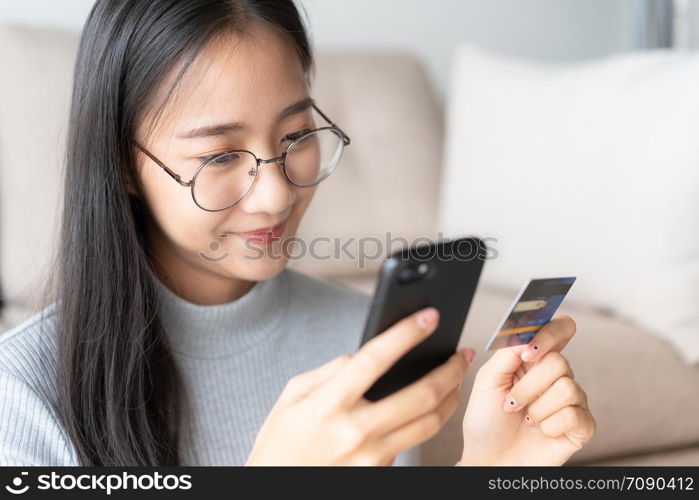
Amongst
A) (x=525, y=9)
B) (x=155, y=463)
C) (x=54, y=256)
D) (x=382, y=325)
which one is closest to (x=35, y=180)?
(x=54, y=256)

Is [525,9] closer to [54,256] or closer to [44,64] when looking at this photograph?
[44,64]

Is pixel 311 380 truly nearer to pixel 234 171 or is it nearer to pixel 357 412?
pixel 357 412

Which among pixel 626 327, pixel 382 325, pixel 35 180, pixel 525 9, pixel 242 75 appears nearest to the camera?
pixel 382 325

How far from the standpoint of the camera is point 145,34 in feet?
2.69

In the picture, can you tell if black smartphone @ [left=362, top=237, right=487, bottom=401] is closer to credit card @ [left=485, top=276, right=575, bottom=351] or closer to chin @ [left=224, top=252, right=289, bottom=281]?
credit card @ [left=485, top=276, right=575, bottom=351]

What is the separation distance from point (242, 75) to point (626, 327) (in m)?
0.82

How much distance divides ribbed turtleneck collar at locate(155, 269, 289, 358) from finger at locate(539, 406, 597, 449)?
0.42 meters

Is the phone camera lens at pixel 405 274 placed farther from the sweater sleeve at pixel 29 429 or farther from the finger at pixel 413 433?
the sweater sleeve at pixel 29 429

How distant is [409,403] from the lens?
559 millimetres

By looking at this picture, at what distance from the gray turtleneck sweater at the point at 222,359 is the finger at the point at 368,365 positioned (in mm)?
361

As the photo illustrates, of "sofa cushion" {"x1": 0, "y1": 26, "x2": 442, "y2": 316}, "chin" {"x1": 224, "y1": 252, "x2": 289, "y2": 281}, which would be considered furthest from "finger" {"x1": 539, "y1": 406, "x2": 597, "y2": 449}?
"sofa cushion" {"x1": 0, "y1": 26, "x2": 442, "y2": 316}

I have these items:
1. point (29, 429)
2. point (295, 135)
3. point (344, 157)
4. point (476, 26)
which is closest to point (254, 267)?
point (295, 135)

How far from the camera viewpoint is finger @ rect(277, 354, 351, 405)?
56 centimetres

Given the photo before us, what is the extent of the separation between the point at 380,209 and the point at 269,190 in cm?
99
